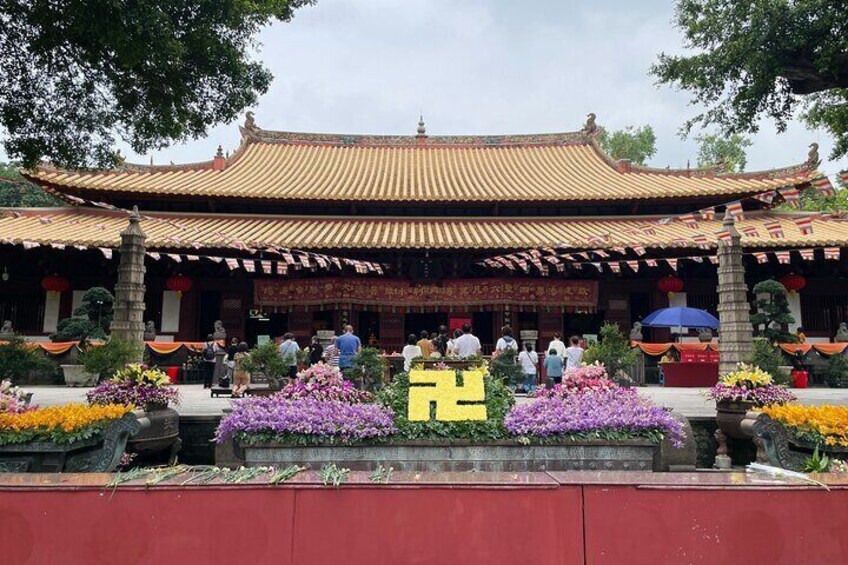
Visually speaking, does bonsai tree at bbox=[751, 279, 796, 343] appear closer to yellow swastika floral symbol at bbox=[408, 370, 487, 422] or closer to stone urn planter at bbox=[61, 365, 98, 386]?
yellow swastika floral symbol at bbox=[408, 370, 487, 422]

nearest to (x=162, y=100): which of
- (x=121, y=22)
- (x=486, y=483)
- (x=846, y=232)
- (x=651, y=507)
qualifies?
(x=121, y=22)

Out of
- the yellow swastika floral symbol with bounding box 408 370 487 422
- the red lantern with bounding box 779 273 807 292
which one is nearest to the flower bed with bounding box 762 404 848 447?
the yellow swastika floral symbol with bounding box 408 370 487 422

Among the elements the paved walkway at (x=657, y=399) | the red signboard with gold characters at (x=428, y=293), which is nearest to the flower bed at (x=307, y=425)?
the paved walkway at (x=657, y=399)

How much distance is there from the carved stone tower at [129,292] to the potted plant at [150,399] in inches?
73.4

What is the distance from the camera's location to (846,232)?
51.9 feet

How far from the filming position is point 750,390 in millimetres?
7000

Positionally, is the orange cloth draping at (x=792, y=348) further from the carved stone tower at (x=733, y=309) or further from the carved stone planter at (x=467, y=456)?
the carved stone planter at (x=467, y=456)

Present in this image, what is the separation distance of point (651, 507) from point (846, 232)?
16.9m

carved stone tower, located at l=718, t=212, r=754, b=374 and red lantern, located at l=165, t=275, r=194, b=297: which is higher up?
red lantern, located at l=165, t=275, r=194, b=297

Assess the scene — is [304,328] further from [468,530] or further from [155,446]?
[468,530]

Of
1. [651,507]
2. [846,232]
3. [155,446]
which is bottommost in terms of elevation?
[155,446]

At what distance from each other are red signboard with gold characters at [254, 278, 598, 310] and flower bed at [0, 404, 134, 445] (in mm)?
11110

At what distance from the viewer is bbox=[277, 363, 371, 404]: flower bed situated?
6.74 meters

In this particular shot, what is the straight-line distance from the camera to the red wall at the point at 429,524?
9.91 feet
